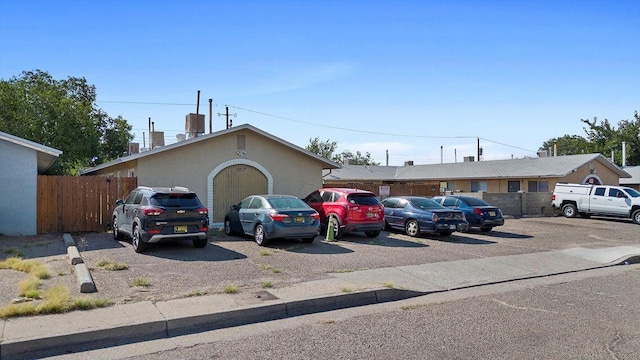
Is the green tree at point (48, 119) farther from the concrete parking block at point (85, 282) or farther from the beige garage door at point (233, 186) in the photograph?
the concrete parking block at point (85, 282)

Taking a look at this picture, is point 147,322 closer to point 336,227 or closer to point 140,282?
point 140,282

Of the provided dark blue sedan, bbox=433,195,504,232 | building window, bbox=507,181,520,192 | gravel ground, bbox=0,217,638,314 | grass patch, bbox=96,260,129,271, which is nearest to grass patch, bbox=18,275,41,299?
gravel ground, bbox=0,217,638,314

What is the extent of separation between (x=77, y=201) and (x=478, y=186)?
30.8 m

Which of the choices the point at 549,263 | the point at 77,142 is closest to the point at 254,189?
the point at 549,263

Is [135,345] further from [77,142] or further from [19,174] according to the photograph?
[77,142]

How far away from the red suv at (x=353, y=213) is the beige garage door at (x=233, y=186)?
13.1 feet

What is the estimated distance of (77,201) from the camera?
54.7 ft

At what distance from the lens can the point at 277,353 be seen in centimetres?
570

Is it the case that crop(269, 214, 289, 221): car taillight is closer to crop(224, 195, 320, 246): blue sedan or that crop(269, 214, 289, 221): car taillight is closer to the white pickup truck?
→ crop(224, 195, 320, 246): blue sedan

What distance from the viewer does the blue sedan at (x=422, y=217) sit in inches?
656

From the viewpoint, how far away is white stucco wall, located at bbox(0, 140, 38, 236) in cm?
1544

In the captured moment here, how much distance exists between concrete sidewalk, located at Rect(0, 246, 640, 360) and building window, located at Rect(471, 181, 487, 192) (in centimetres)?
2756

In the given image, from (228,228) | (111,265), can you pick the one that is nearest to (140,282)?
(111,265)

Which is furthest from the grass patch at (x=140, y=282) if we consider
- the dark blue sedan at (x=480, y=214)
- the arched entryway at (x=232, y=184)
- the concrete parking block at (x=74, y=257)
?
the dark blue sedan at (x=480, y=214)
